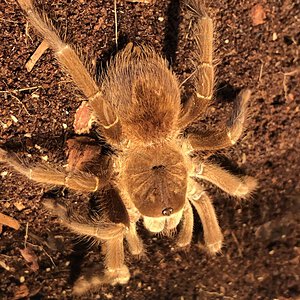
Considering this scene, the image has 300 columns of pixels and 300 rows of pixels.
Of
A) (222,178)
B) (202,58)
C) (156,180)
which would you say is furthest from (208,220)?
(202,58)

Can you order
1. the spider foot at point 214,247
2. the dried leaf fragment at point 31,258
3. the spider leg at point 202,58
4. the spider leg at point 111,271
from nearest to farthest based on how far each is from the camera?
1. the spider leg at point 202,58
2. the spider leg at point 111,271
3. the dried leaf fragment at point 31,258
4. the spider foot at point 214,247

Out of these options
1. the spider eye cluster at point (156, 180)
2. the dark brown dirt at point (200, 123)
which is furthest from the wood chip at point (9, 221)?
the spider eye cluster at point (156, 180)

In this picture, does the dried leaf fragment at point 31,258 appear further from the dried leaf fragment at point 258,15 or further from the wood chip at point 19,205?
the dried leaf fragment at point 258,15

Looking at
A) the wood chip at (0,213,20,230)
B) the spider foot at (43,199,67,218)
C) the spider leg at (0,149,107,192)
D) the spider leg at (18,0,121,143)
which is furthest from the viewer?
the wood chip at (0,213,20,230)

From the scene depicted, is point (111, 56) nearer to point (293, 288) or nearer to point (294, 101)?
point (294, 101)

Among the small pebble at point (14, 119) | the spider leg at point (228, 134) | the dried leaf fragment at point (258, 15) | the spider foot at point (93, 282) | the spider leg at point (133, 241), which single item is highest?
the dried leaf fragment at point (258, 15)

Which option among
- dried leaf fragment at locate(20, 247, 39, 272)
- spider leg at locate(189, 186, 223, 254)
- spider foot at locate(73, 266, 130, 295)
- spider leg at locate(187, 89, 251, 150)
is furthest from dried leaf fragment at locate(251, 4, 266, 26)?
dried leaf fragment at locate(20, 247, 39, 272)

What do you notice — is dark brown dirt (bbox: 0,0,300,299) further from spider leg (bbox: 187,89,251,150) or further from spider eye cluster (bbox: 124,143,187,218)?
spider eye cluster (bbox: 124,143,187,218)
